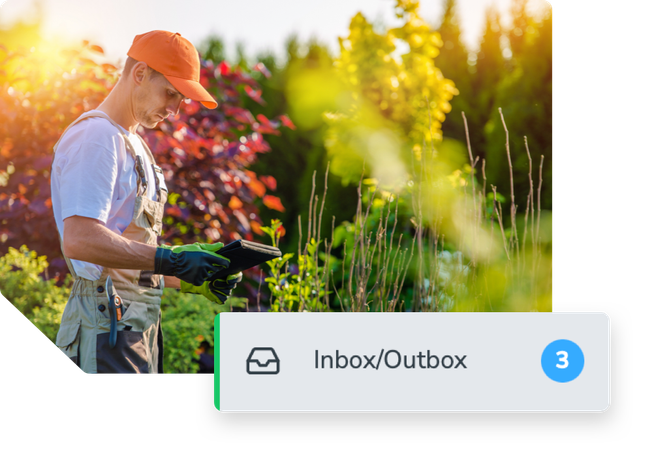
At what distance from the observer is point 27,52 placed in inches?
96.6

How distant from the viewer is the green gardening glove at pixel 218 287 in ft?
5.80

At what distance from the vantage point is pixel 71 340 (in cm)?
153

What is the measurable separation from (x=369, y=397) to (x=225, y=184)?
5.47 ft

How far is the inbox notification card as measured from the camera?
1.50m

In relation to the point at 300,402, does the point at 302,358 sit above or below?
above

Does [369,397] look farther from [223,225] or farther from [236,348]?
[223,225]

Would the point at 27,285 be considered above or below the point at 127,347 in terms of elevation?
above

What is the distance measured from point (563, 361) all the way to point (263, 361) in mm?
933

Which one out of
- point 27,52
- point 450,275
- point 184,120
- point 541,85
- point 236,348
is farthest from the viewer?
point 541,85

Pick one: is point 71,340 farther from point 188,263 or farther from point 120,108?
point 120,108

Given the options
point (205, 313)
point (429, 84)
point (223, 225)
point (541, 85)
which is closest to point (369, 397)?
point (205, 313)

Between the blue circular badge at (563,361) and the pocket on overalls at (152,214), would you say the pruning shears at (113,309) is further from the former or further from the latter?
the blue circular badge at (563,361)

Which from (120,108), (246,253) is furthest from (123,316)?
(120,108)

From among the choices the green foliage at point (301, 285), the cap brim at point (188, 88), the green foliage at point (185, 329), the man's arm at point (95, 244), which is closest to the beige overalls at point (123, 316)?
the man's arm at point (95, 244)
